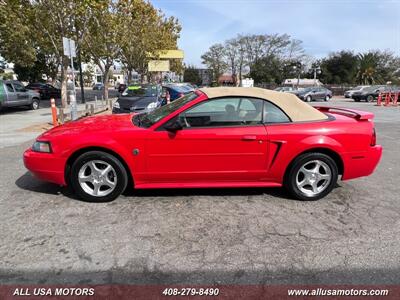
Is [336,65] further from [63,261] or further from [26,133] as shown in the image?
[63,261]

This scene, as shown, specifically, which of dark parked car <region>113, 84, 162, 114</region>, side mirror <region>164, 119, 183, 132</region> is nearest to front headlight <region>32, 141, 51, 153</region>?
side mirror <region>164, 119, 183, 132</region>

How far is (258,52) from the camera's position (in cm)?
7812

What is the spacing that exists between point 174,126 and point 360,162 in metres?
2.57

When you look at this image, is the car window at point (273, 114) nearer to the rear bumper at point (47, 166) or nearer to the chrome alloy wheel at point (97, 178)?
the chrome alloy wheel at point (97, 178)

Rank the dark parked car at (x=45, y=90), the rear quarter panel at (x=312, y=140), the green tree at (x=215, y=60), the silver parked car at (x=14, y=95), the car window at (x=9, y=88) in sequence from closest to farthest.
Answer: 1. the rear quarter panel at (x=312, y=140)
2. the silver parked car at (x=14, y=95)
3. the car window at (x=9, y=88)
4. the dark parked car at (x=45, y=90)
5. the green tree at (x=215, y=60)

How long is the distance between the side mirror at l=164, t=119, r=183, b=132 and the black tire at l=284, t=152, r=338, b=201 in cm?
159

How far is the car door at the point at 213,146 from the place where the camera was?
3.98 meters

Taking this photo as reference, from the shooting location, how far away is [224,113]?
415 cm

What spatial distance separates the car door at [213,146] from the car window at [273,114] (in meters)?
0.08

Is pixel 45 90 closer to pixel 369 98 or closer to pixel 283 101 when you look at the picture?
pixel 283 101

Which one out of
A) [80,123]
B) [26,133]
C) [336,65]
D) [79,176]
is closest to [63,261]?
[79,176]

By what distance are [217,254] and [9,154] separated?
5989mm

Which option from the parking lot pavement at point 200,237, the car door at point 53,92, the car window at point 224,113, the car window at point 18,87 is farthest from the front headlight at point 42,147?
the car door at point 53,92

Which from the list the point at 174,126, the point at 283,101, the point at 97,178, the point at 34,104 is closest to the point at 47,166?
the point at 97,178
